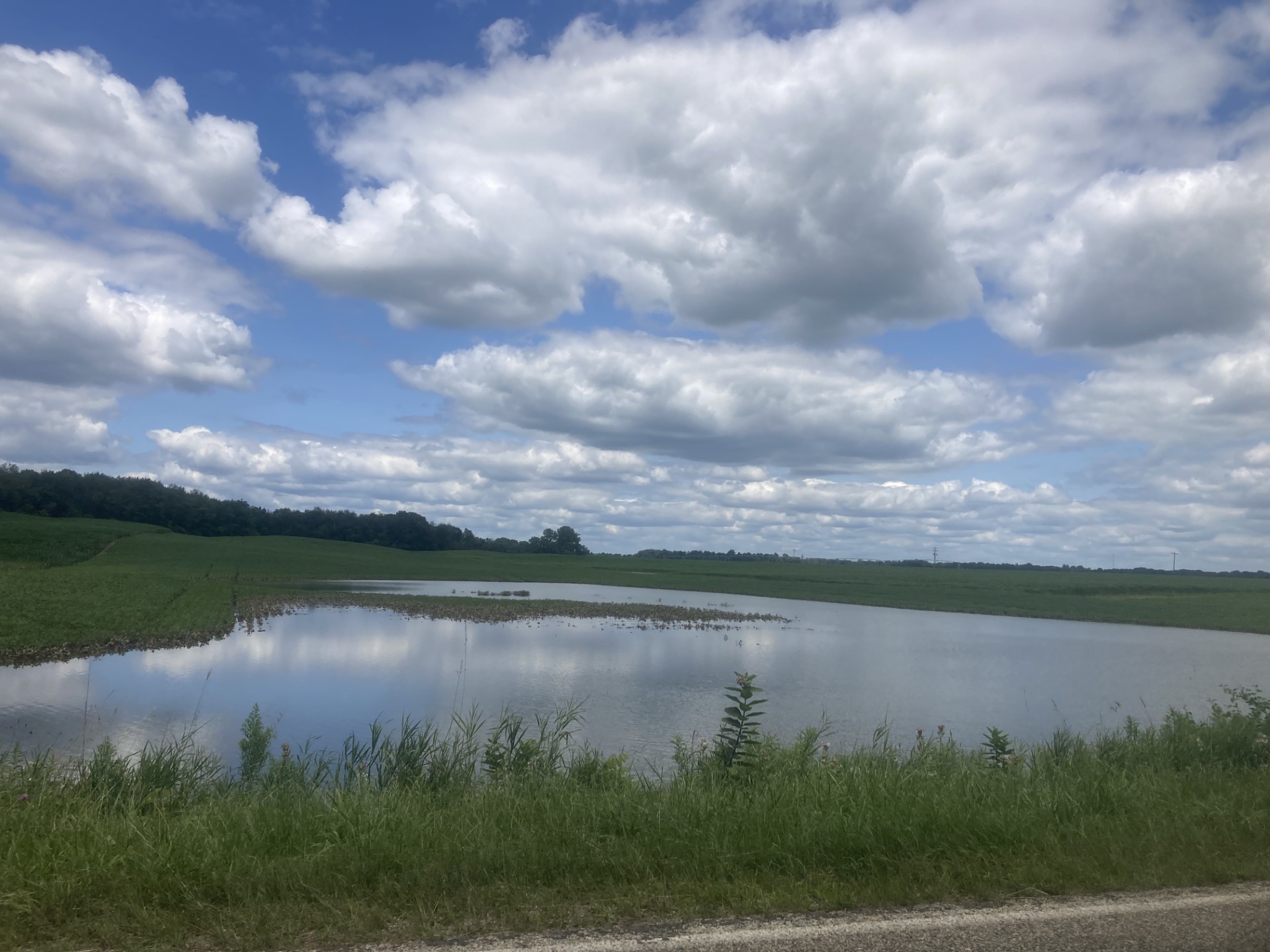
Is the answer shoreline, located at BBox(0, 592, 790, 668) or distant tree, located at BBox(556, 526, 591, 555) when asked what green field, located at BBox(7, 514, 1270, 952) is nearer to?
shoreline, located at BBox(0, 592, 790, 668)

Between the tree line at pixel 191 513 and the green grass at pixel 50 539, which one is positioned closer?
the green grass at pixel 50 539

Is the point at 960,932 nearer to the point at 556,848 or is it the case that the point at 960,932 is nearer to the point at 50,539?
the point at 556,848

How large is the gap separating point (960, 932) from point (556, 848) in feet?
7.95

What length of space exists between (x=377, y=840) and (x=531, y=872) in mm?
1034

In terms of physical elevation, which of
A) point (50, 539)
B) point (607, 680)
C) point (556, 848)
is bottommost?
point (607, 680)

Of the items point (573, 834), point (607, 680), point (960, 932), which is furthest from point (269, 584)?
point (960, 932)

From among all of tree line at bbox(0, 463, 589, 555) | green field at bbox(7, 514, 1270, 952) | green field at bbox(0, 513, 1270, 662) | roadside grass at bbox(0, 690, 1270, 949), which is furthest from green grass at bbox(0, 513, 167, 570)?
roadside grass at bbox(0, 690, 1270, 949)

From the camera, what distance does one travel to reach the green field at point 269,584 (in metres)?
29.2

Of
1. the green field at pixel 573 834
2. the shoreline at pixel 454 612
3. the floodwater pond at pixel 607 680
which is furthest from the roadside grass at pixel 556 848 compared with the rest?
the shoreline at pixel 454 612

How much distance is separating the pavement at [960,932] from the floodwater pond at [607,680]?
835 centimetres

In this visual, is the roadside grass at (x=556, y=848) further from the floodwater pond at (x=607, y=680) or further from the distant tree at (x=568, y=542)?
the distant tree at (x=568, y=542)

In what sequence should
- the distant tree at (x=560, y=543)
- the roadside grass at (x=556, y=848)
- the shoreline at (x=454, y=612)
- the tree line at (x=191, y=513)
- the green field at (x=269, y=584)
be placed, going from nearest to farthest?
the roadside grass at (x=556, y=848), the shoreline at (x=454, y=612), the green field at (x=269, y=584), the tree line at (x=191, y=513), the distant tree at (x=560, y=543)

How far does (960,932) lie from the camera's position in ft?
14.7

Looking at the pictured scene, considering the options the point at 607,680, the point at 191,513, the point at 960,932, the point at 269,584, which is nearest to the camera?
the point at 960,932
